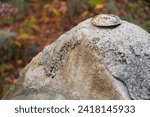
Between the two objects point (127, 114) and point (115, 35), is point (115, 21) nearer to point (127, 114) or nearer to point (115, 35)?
Result: point (115, 35)

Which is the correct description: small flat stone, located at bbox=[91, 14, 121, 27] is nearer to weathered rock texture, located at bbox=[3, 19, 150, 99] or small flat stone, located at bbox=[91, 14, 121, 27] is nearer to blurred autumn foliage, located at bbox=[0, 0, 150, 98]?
weathered rock texture, located at bbox=[3, 19, 150, 99]

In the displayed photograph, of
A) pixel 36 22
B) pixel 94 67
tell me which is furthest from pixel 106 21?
pixel 36 22

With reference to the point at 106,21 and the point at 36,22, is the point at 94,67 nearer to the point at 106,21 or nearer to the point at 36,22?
the point at 106,21

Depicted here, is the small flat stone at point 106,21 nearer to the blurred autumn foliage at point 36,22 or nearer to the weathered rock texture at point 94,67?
the weathered rock texture at point 94,67

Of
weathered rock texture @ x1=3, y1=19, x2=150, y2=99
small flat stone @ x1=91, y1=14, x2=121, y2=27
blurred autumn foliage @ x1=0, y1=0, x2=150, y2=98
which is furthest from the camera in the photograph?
blurred autumn foliage @ x1=0, y1=0, x2=150, y2=98

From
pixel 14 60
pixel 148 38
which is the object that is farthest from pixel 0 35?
pixel 148 38

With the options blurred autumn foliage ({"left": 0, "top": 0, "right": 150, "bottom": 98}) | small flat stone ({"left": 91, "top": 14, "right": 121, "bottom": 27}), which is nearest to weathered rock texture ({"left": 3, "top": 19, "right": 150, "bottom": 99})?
small flat stone ({"left": 91, "top": 14, "right": 121, "bottom": 27})

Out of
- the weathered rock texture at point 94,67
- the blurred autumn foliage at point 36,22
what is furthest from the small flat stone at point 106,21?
the blurred autumn foliage at point 36,22
